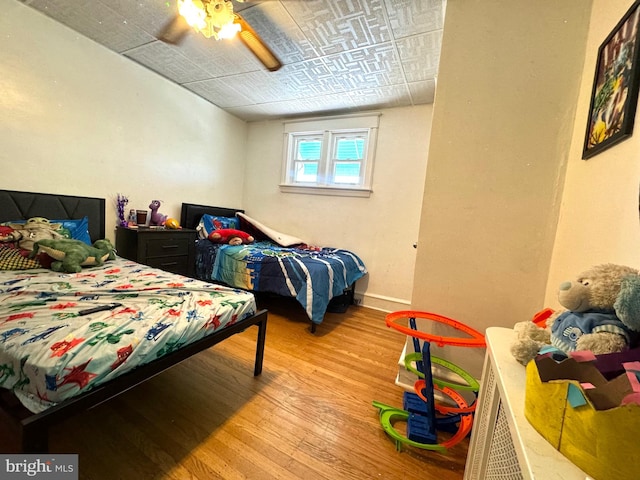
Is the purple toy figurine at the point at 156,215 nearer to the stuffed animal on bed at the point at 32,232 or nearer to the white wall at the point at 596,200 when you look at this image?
the stuffed animal on bed at the point at 32,232

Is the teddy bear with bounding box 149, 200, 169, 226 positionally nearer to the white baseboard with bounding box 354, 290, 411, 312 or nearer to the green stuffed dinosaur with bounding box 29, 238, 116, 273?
the green stuffed dinosaur with bounding box 29, 238, 116, 273

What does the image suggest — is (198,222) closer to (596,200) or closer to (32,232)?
(32,232)

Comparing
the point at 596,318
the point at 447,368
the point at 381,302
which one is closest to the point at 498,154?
the point at 596,318

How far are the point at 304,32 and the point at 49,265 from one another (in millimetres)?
2523

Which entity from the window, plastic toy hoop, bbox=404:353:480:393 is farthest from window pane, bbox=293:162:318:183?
plastic toy hoop, bbox=404:353:480:393

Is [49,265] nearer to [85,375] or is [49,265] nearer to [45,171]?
[45,171]

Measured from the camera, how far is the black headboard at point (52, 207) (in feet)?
6.60

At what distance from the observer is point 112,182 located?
2.64 metres

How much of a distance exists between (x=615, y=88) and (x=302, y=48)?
6.66 feet

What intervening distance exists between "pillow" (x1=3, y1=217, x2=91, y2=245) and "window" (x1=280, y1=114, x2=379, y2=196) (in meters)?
2.31

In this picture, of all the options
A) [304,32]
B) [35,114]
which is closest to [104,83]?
[35,114]

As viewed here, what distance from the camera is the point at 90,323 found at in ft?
3.53

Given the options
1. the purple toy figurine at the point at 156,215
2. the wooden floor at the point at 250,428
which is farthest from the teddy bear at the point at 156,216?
the wooden floor at the point at 250,428

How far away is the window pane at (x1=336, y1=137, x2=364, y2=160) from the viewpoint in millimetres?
3432
